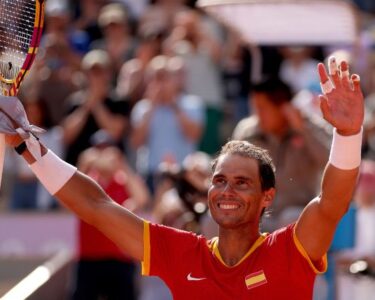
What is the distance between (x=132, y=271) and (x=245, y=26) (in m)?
2.09

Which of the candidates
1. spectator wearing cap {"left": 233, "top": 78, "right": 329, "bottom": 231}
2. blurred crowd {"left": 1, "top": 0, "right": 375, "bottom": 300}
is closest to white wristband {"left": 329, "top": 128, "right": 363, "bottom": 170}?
blurred crowd {"left": 1, "top": 0, "right": 375, "bottom": 300}

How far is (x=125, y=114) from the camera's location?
1201 centimetres

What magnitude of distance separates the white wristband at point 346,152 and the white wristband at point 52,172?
117cm

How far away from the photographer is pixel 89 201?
5.61m

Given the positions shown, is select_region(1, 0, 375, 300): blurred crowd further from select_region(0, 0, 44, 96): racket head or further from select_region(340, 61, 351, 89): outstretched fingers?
select_region(340, 61, 351, 89): outstretched fingers

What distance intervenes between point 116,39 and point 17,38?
749 cm

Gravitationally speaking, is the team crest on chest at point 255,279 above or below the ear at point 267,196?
below

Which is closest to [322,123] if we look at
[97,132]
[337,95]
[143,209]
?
[143,209]

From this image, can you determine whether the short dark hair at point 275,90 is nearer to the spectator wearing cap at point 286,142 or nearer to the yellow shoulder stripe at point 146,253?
the spectator wearing cap at point 286,142

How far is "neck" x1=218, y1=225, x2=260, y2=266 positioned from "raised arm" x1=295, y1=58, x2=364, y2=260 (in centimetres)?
33

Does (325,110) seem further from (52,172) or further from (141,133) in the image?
(141,133)

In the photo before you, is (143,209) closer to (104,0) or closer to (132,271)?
(132,271)

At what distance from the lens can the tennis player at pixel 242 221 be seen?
516 centimetres

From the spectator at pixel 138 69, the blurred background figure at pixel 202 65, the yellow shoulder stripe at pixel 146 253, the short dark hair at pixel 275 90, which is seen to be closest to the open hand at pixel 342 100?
the yellow shoulder stripe at pixel 146 253
